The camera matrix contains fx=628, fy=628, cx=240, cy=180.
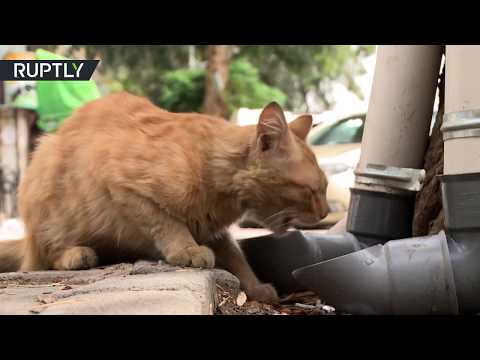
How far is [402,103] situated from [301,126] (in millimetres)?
464

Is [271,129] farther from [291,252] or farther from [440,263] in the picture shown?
[440,263]

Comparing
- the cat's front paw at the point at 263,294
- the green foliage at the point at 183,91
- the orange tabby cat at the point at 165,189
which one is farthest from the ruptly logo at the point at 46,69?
the green foliage at the point at 183,91

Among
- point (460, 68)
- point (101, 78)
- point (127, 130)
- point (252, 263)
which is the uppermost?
point (101, 78)

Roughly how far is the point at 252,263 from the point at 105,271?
726 mm

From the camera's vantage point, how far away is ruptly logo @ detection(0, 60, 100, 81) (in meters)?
2.57

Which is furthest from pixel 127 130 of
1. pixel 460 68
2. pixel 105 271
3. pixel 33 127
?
pixel 33 127

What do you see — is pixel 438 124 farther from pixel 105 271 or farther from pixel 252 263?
pixel 105 271

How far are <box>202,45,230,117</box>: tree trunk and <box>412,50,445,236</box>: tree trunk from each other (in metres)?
7.55

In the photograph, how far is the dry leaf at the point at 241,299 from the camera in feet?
7.72

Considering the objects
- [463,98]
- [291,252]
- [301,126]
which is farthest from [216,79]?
[463,98]

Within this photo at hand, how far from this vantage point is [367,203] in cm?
283

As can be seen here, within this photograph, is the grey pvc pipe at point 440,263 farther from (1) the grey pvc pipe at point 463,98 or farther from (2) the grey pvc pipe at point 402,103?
(2) the grey pvc pipe at point 402,103

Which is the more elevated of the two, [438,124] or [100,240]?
[438,124]
